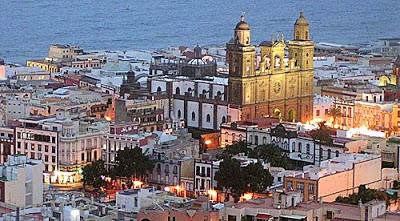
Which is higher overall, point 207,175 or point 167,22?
point 167,22

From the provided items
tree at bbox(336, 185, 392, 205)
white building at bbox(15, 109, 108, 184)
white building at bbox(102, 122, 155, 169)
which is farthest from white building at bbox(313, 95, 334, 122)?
tree at bbox(336, 185, 392, 205)

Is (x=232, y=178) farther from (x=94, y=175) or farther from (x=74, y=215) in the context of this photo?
(x=74, y=215)

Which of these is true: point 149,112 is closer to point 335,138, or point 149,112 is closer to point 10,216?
point 335,138

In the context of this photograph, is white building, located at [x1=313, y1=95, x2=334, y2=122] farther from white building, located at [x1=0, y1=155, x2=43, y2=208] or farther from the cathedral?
white building, located at [x1=0, y1=155, x2=43, y2=208]

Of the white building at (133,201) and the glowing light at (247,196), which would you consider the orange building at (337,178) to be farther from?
the white building at (133,201)

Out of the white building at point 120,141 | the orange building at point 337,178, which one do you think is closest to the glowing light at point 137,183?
the white building at point 120,141

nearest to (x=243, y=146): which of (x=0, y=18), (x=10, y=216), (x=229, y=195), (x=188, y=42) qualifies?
(x=229, y=195)

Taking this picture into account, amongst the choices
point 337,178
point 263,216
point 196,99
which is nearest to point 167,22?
point 196,99
